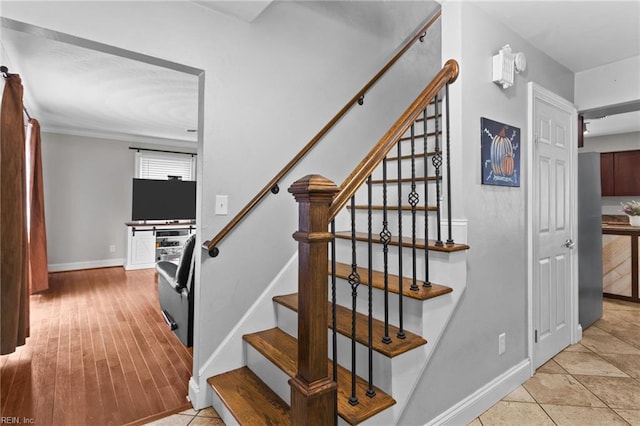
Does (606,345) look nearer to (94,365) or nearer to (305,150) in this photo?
(305,150)

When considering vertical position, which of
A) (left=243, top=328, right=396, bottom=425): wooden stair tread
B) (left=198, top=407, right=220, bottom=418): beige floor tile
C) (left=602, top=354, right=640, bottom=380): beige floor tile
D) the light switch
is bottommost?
(left=198, top=407, right=220, bottom=418): beige floor tile

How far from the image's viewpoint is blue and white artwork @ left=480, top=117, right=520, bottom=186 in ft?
6.78

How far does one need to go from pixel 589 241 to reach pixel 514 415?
233 cm

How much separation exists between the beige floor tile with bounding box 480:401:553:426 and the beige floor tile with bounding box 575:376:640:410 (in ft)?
1.74

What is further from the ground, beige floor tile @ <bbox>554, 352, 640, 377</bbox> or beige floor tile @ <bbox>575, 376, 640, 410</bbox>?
beige floor tile @ <bbox>554, 352, 640, 377</bbox>

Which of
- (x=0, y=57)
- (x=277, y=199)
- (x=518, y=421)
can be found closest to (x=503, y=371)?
(x=518, y=421)

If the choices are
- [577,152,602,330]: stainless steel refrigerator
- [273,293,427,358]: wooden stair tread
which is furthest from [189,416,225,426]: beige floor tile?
[577,152,602,330]: stainless steel refrigerator

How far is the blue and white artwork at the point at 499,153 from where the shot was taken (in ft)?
6.78

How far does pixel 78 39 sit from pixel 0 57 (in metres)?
1.94

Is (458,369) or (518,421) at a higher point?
(458,369)

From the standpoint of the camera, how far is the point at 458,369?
1886 millimetres

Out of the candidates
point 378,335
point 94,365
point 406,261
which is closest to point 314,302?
point 378,335

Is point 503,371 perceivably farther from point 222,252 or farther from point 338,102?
point 338,102

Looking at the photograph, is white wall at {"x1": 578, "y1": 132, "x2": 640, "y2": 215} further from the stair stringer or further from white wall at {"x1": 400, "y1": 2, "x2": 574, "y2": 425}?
the stair stringer
